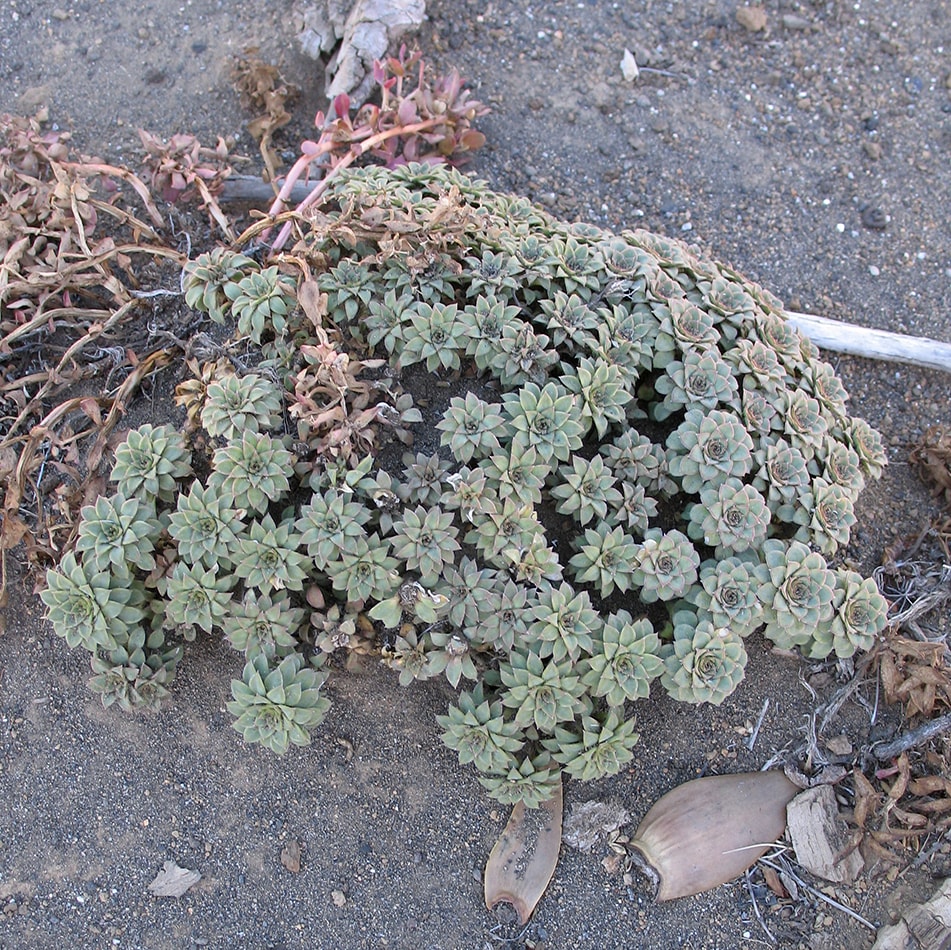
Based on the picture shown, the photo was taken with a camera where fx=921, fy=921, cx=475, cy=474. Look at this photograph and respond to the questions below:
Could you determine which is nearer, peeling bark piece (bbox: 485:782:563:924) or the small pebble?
peeling bark piece (bbox: 485:782:563:924)

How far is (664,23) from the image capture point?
4.42 metres

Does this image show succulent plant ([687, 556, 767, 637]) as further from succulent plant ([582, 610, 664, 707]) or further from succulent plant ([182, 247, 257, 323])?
succulent plant ([182, 247, 257, 323])

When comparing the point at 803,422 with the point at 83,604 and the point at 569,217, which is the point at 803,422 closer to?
the point at 569,217

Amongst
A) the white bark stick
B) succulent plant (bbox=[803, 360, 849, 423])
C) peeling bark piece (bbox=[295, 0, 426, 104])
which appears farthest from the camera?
peeling bark piece (bbox=[295, 0, 426, 104])

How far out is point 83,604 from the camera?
101 inches

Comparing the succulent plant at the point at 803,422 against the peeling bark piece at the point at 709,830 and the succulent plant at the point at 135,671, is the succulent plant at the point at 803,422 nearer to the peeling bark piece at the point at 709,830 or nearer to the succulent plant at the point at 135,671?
the peeling bark piece at the point at 709,830

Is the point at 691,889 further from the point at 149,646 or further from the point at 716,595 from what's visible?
the point at 149,646

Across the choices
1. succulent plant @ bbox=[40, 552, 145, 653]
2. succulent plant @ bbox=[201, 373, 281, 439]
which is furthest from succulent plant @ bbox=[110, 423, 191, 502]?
succulent plant @ bbox=[40, 552, 145, 653]

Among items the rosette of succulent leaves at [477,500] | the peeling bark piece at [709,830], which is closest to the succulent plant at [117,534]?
the rosette of succulent leaves at [477,500]

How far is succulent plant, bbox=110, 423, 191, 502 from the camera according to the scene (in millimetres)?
2629

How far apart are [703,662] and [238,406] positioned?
4.81 feet

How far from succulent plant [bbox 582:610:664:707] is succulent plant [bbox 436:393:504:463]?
0.60 m

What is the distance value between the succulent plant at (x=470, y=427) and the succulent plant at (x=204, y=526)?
615 millimetres

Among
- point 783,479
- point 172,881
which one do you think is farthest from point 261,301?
point 172,881
